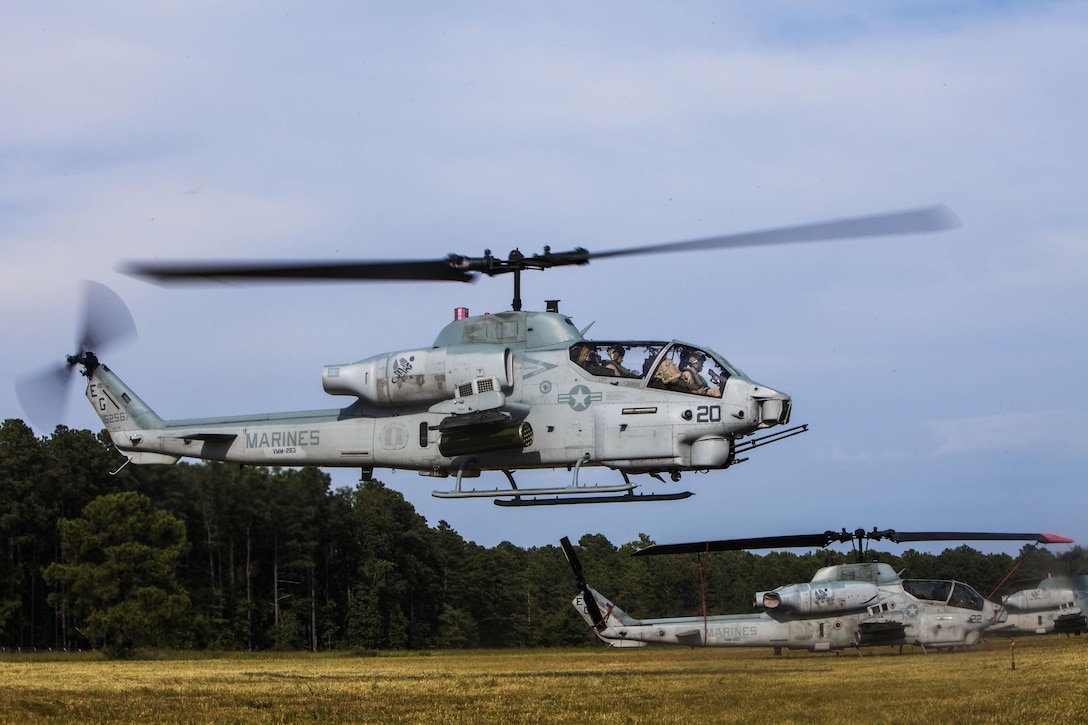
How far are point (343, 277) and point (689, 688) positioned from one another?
7.27 m

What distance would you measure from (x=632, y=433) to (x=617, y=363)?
110 cm

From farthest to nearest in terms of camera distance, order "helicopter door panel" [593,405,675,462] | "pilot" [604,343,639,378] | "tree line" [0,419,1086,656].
Result: "tree line" [0,419,1086,656]
"pilot" [604,343,639,378]
"helicopter door panel" [593,405,675,462]

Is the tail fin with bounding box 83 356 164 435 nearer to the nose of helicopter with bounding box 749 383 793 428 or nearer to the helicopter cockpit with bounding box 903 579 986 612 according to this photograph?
the nose of helicopter with bounding box 749 383 793 428

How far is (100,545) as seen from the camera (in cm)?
2722

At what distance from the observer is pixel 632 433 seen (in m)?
16.7

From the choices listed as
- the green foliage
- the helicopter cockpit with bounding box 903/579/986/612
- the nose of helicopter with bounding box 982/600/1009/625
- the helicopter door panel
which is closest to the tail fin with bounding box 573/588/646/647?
the helicopter cockpit with bounding box 903/579/986/612

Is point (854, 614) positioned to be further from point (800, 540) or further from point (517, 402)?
point (517, 402)

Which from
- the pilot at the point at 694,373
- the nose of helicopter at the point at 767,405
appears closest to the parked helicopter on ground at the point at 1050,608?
the nose of helicopter at the point at 767,405

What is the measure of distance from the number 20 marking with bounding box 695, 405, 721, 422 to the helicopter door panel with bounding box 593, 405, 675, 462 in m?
0.45

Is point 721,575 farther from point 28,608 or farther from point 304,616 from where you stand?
point 28,608

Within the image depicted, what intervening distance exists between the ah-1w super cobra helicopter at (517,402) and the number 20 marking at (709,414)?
0.01 m

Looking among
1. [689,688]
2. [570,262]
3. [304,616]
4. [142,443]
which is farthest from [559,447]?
[304,616]

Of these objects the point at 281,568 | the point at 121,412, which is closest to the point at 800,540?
the point at 121,412

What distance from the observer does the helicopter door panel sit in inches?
651
